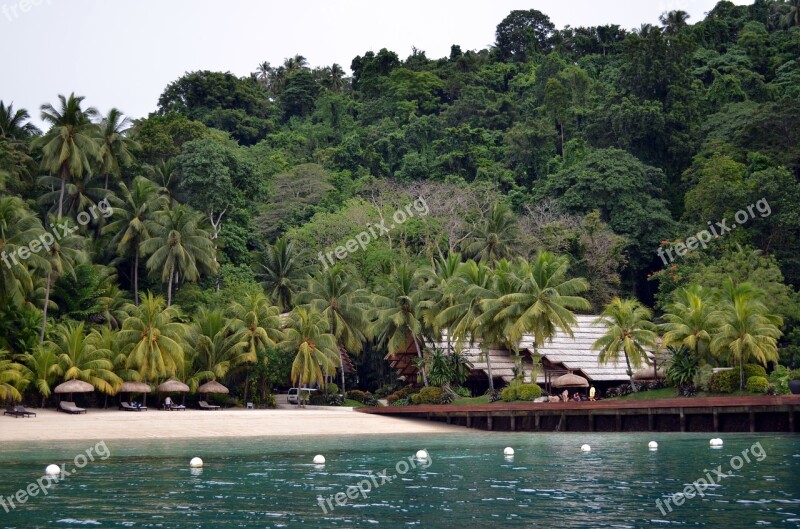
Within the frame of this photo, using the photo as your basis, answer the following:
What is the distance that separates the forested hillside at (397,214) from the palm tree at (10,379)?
0.48 ft

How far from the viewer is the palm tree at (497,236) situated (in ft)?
219

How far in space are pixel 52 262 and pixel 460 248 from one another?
1176 inches

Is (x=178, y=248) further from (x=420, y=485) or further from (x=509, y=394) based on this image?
(x=420, y=485)

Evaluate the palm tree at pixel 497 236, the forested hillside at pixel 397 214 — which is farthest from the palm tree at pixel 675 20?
the palm tree at pixel 497 236

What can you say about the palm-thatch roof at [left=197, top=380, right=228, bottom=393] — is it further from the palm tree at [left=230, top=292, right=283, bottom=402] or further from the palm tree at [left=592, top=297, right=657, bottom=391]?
the palm tree at [left=592, top=297, right=657, bottom=391]

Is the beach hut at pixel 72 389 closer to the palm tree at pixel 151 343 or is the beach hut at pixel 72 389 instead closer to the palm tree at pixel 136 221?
the palm tree at pixel 151 343

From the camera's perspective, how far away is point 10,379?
46.5 meters

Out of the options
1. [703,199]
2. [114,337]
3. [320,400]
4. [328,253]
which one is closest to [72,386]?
[114,337]

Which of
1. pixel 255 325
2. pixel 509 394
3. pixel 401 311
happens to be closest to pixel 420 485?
pixel 509 394

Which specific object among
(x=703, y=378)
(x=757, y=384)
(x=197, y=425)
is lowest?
(x=197, y=425)

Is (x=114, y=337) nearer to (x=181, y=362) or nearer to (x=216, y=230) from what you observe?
(x=181, y=362)

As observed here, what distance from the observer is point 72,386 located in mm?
48375

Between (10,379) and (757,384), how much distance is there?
34008 millimetres

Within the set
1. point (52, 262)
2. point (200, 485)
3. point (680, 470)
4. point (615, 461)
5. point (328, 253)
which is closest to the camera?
point (200, 485)
